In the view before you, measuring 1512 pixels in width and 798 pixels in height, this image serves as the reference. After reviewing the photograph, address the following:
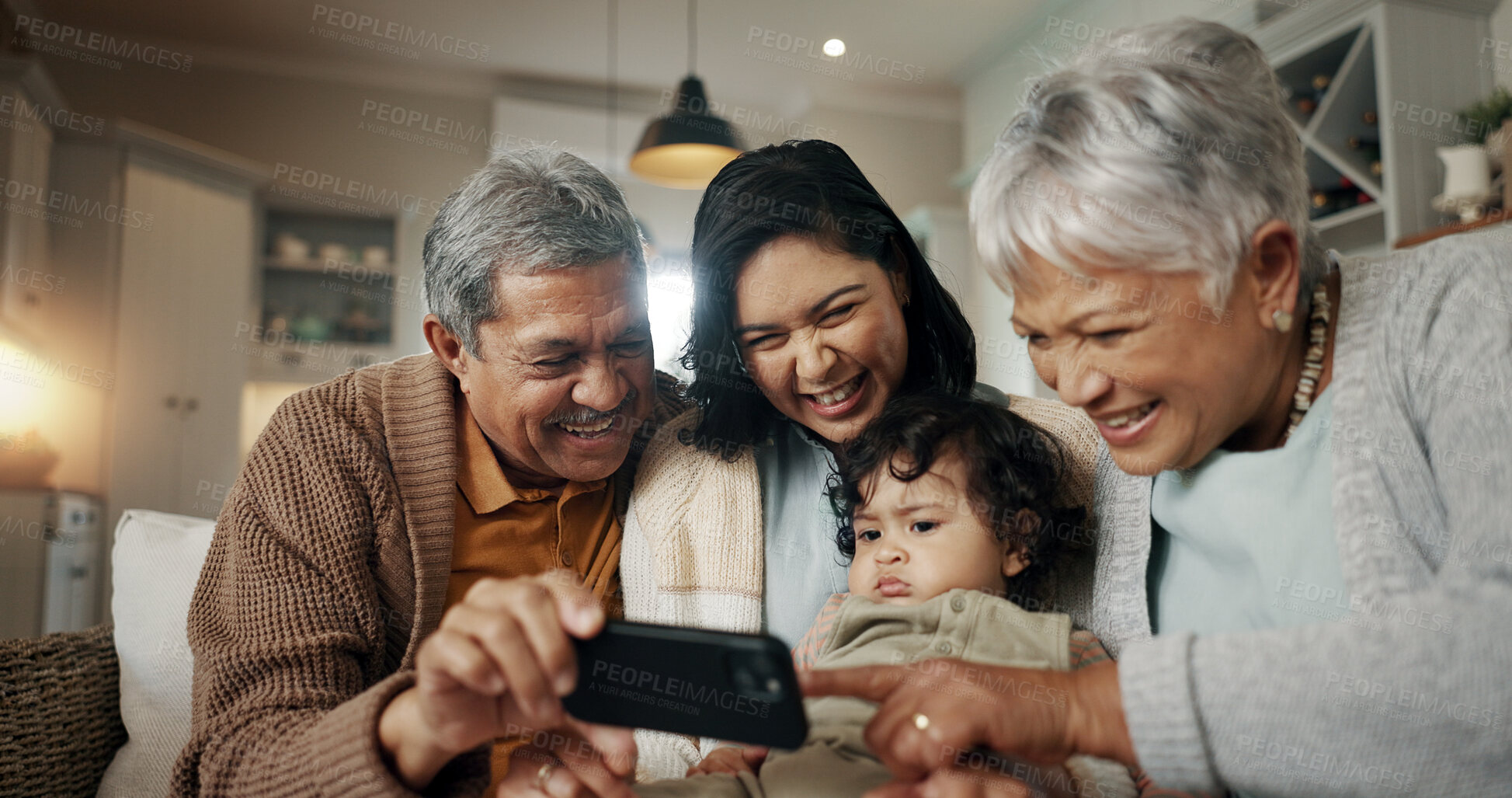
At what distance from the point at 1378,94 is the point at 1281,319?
99.4 inches

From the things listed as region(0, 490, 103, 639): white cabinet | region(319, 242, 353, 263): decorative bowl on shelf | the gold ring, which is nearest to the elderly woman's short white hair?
the gold ring

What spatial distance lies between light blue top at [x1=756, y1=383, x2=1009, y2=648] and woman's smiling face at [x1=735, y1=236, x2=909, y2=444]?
0.38 feet

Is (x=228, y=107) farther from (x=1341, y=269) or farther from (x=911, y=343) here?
(x=1341, y=269)

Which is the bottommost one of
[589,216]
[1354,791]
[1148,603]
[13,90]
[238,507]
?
[1354,791]

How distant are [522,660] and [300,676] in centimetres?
49

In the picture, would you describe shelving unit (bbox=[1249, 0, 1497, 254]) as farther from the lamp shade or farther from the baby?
the baby

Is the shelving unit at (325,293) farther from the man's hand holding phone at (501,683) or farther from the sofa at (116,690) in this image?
the man's hand holding phone at (501,683)

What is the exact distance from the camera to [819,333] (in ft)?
4.47

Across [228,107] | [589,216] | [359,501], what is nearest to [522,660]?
[359,501]

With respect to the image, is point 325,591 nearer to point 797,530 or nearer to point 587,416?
point 587,416

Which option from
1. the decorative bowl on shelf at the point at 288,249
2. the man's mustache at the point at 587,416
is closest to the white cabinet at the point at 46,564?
the decorative bowl on shelf at the point at 288,249

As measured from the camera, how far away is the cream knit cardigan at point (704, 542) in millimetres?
1364

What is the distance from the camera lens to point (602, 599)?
4.82ft

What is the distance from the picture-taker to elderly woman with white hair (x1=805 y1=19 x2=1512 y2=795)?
83 cm
